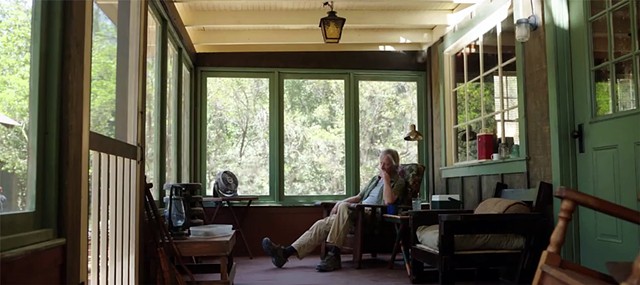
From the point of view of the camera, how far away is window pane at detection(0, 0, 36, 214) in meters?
1.80

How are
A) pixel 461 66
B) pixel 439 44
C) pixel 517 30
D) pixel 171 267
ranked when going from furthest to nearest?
pixel 439 44 → pixel 461 66 → pixel 517 30 → pixel 171 267

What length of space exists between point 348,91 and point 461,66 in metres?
1.40

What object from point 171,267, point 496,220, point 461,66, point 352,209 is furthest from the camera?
point 461,66

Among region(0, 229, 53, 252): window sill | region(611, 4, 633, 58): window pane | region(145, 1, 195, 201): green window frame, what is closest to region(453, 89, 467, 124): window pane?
region(611, 4, 633, 58): window pane

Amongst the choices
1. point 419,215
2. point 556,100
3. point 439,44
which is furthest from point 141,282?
point 439,44

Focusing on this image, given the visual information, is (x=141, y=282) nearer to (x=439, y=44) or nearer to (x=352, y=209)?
(x=352, y=209)

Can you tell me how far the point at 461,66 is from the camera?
5.80 meters

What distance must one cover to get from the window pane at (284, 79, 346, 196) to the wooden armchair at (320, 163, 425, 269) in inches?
53.2

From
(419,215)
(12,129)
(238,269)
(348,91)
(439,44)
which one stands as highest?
(439,44)

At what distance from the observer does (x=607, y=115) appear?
333 centimetres

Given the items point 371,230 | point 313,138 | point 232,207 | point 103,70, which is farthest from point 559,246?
point 313,138

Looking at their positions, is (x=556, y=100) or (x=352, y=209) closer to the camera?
(x=556, y=100)

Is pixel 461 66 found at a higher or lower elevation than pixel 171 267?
higher

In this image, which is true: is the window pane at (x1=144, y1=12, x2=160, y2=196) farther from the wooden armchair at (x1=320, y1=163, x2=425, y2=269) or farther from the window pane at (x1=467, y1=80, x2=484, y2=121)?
the window pane at (x1=467, y1=80, x2=484, y2=121)
